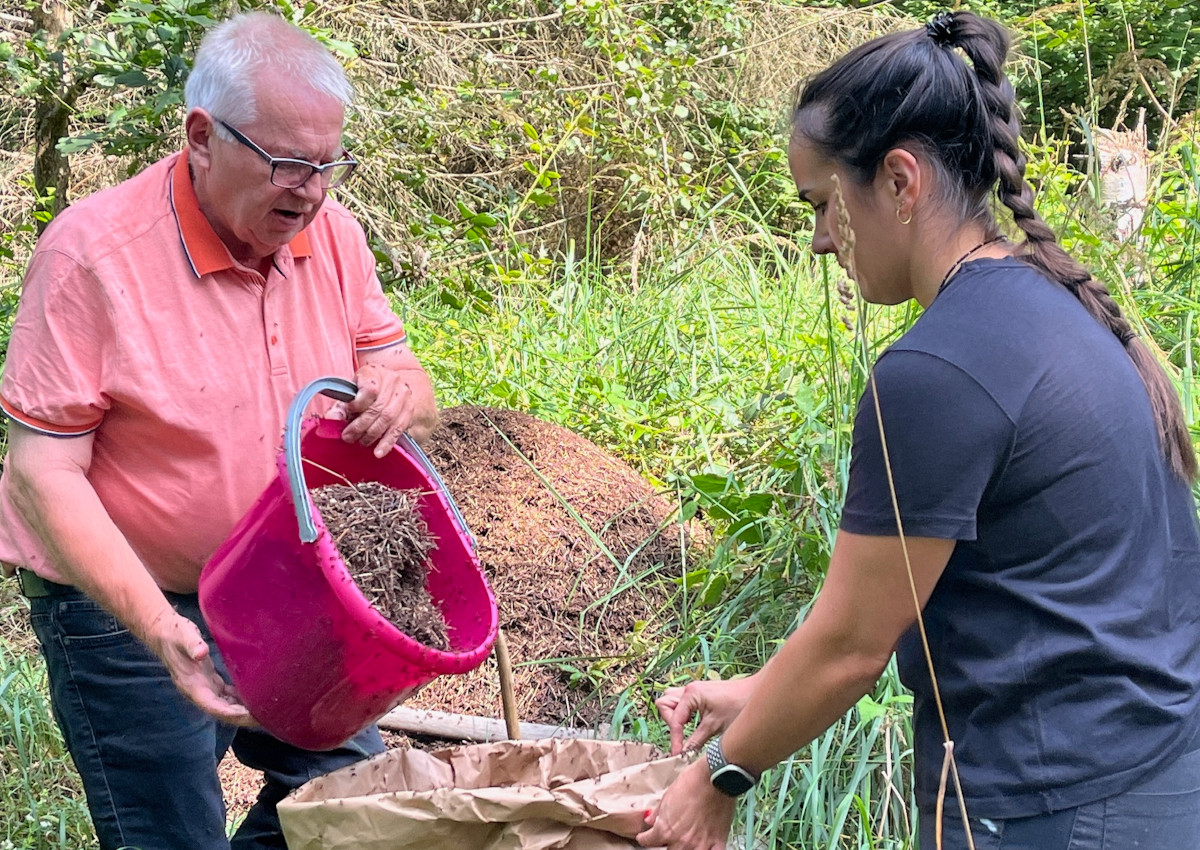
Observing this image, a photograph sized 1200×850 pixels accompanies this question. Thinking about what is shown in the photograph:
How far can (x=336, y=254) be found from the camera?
227cm

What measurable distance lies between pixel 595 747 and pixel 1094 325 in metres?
0.97

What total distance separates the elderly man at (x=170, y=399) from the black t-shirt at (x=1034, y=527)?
97cm

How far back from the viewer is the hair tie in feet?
4.99

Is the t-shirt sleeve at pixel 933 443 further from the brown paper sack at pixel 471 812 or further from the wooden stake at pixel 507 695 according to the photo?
the wooden stake at pixel 507 695

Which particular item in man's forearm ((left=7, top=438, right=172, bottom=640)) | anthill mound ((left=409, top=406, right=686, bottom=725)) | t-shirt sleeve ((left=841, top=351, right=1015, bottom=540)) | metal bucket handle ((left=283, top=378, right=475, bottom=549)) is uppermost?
t-shirt sleeve ((left=841, top=351, right=1015, bottom=540))

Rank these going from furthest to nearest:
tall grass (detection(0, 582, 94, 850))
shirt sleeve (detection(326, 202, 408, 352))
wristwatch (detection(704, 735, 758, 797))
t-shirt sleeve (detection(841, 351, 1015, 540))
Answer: tall grass (detection(0, 582, 94, 850)) < shirt sleeve (detection(326, 202, 408, 352)) < wristwatch (detection(704, 735, 758, 797)) < t-shirt sleeve (detection(841, 351, 1015, 540))

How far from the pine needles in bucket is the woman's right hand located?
378mm

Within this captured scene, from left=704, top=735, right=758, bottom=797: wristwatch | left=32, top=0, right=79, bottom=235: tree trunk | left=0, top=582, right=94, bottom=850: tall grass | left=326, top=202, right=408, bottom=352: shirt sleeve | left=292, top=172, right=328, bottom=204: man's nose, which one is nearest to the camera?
left=704, top=735, right=758, bottom=797: wristwatch

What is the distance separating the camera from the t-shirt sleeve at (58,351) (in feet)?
6.12

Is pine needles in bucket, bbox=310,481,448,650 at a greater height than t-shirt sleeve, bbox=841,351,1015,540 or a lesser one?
lesser

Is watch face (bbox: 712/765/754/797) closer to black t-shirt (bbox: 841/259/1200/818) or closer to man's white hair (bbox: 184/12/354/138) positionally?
black t-shirt (bbox: 841/259/1200/818)

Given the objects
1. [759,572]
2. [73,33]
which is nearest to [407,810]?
[759,572]

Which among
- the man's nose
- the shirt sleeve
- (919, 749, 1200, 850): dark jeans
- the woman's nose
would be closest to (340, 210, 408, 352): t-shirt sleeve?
the shirt sleeve

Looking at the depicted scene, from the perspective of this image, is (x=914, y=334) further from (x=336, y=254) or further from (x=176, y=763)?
(x=176, y=763)
